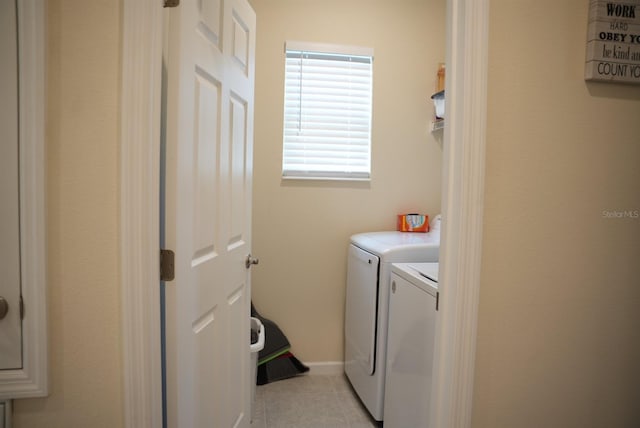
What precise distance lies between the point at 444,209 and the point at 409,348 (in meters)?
0.76

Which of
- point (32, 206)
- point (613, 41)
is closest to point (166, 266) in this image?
point (32, 206)

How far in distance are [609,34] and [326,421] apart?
2108 mm

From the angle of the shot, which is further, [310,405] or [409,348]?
[310,405]

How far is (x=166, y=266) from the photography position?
3.38 feet

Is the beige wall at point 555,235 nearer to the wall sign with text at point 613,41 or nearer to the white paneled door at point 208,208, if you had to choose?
the wall sign with text at point 613,41

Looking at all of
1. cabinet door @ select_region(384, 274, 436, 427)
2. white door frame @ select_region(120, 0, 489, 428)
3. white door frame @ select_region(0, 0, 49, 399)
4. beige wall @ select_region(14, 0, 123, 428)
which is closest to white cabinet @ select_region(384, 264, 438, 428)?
cabinet door @ select_region(384, 274, 436, 427)

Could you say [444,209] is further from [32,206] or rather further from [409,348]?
[32,206]

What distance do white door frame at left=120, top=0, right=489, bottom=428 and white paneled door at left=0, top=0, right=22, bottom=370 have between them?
0.76 feet

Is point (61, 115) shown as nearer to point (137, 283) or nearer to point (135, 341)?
point (137, 283)

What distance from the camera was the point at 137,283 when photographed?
3.09ft

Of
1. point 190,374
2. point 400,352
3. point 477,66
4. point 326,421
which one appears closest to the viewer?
point 477,66

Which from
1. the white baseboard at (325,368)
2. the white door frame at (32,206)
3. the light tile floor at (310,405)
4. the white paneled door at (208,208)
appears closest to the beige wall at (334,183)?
the white baseboard at (325,368)

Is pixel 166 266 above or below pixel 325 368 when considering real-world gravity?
above

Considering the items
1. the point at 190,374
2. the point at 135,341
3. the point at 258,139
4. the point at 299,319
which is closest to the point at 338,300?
the point at 299,319
